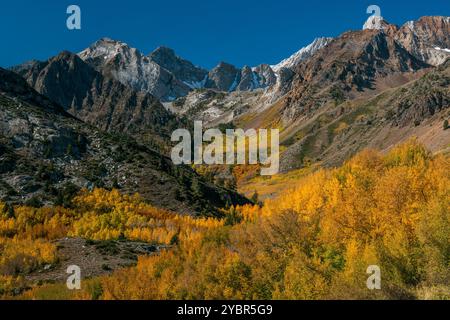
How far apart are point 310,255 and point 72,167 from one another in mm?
103090

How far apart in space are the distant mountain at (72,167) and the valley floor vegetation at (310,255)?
26749mm

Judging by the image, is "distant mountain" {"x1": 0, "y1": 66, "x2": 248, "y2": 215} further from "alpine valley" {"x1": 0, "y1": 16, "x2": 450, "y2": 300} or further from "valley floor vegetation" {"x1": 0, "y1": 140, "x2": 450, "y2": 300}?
"valley floor vegetation" {"x1": 0, "y1": 140, "x2": 450, "y2": 300}

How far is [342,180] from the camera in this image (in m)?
Result: 112

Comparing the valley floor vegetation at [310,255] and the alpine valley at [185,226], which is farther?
the alpine valley at [185,226]

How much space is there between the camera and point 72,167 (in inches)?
5837

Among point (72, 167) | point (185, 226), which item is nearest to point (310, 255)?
point (185, 226)

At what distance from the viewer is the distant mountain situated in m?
131

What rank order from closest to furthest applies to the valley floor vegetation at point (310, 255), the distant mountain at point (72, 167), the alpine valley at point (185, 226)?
the valley floor vegetation at point (310, 255) < the alpine valley at point (185, 226) < the distant mountain at point (72, 167)

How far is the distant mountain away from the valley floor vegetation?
87.8 ft

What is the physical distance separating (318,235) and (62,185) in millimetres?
90421

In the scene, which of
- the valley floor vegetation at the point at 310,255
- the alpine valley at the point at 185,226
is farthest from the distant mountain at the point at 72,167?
the valley floor vegetation at the point at 310,255

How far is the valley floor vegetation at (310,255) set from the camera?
51.0 metres

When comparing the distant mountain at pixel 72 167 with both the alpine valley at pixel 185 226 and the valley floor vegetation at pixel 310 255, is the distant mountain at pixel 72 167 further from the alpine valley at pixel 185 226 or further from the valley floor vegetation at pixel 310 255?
the valley floor vegetation at pixel 310 255

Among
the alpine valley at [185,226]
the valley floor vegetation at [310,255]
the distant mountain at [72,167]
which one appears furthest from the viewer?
the distant mountain at [72,167]
